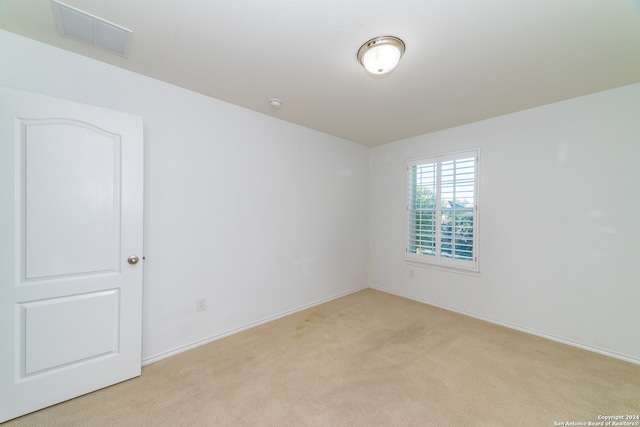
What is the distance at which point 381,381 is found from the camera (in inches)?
78.0

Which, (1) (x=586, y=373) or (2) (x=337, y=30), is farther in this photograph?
(1) (x=586, y=373)

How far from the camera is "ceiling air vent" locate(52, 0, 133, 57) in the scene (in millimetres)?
1523

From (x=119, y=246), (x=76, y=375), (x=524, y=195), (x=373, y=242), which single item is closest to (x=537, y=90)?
(x=524, y=195)

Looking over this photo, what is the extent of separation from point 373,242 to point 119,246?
3.50m

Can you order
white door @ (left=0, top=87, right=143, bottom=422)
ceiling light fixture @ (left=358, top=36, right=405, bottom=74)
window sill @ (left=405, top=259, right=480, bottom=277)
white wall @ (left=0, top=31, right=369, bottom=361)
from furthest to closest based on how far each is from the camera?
window sill @ (left=405, top=259, right=480, bottom=277) → white wall @ (left=0, top=31, right=369, bottom=361) → ceiling light fixture @ (left=358, top=36, right=405, bottom=74) → white door @ (left=0, top=87, right=143, bottom=422)

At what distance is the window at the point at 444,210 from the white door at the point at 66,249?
11.2 feet

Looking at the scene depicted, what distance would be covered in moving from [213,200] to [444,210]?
9.68 ft

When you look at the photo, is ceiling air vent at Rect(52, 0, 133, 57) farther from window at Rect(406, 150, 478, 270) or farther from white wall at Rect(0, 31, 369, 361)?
window at Rect(406, 150, 478, 270)

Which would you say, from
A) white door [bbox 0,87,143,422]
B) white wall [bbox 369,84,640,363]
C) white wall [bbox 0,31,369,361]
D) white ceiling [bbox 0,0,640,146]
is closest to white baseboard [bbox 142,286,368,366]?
white wall [bbox 0,31,369,361]

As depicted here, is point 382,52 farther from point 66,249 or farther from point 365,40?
point 66,249

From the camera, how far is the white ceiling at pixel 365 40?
1.47 meters

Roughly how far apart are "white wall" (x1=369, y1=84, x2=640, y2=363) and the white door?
3600 millimetres

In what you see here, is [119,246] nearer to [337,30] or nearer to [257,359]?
[257,359]

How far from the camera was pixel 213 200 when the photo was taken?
102 inches
